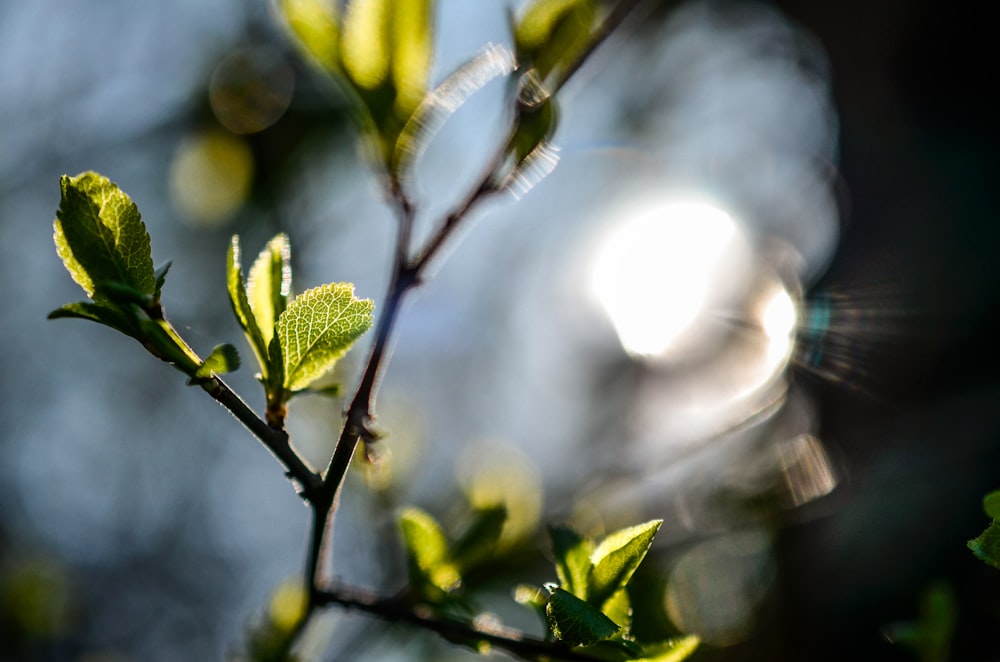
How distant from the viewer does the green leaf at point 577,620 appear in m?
0.41

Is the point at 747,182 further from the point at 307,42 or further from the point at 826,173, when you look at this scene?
the point at 307,42

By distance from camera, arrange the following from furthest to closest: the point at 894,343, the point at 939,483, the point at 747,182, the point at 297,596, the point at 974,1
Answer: the point at 747,182 < the point at 974,1 < the point at 894,343 < the point at 939,483 < the point at 297,596

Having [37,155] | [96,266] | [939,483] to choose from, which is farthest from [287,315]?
[37,155]

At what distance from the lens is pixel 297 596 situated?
2.46 ft

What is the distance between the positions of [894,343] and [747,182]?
0.78 metres

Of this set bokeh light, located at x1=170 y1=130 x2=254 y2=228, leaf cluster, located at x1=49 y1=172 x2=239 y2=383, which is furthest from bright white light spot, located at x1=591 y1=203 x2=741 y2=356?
leaf cluster, located at x1=49 y1=172 x2=239 y2=383

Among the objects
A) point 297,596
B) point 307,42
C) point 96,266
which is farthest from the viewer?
point 297,596

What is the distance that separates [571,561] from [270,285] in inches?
10.3

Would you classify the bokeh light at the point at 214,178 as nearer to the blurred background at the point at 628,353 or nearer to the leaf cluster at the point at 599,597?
the blurred background at the point at 628,353

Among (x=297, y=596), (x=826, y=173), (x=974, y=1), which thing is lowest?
(x=826, y=173)

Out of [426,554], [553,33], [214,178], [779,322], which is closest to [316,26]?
[553,33]

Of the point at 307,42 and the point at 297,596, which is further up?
the point at 307,42

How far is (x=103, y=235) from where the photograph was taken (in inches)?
16.8

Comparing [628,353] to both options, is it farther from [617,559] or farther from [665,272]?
[617,559]
